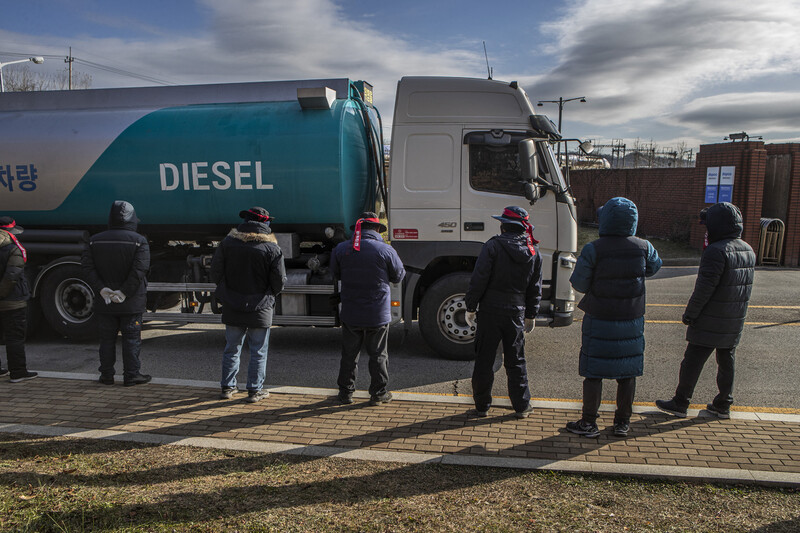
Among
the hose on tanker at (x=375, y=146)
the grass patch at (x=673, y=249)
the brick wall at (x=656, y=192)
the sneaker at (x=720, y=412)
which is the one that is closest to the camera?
the sneaker at (x=720, y=412)

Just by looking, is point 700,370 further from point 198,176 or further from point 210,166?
point 198,176

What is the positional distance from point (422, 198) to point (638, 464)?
380cm

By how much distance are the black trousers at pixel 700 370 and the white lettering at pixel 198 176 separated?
5691 millimetres

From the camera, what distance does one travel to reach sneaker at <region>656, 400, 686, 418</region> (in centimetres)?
521

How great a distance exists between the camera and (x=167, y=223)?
7625mm

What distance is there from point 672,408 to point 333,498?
10.5ft

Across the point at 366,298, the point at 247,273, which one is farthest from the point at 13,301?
the point at 366,298

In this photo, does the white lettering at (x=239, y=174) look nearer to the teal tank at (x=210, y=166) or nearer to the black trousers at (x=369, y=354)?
the teal tank at (x=210, y=166)

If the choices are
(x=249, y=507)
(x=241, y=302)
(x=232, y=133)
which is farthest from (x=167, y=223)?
(x=249, y=507)

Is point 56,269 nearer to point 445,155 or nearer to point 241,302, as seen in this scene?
point 241,302

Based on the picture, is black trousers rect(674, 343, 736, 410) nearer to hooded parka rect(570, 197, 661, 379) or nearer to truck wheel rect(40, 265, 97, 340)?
hooded parka rect(570, 197, 661, 379)

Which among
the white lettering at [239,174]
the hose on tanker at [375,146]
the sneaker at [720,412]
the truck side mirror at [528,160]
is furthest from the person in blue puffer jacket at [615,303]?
the white lettering at [239,174]

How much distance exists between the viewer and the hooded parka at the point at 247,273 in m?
5.54

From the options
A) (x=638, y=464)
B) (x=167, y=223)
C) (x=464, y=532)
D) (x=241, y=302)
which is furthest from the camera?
(x=167, y=223)
